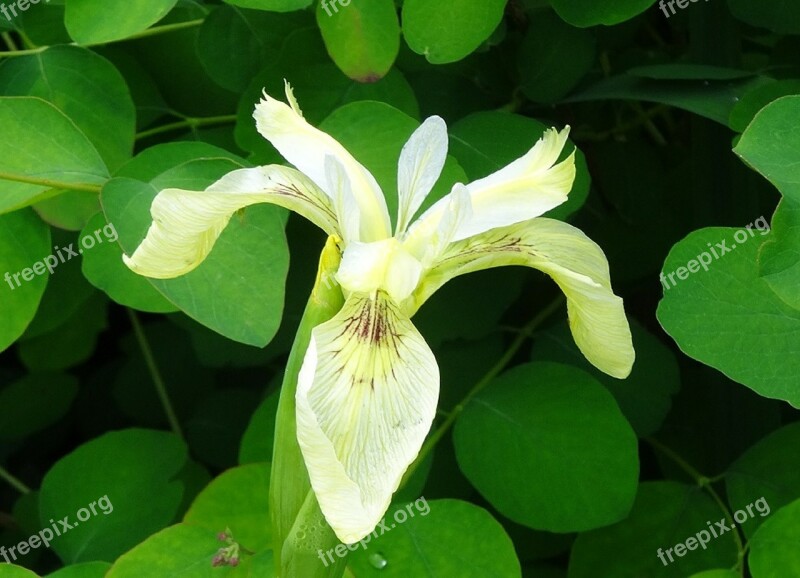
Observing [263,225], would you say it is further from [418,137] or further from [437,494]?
[437,494]

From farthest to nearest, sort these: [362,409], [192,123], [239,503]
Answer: [192,123], [239,503], [362,409]

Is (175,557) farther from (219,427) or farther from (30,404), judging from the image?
(30,404)

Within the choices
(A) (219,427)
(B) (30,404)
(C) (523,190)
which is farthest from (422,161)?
(B) (30,404)

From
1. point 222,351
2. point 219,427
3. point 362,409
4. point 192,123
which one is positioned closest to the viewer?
point 362,409

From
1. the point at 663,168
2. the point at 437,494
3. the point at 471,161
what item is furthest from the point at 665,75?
the point at 437,494

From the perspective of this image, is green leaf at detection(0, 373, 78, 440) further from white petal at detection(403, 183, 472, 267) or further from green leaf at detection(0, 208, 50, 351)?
white petal at detection(403, 183, 472, 267)

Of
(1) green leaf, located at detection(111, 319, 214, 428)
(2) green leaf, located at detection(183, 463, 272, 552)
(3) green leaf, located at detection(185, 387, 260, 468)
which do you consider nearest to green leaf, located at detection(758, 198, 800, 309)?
(2) green leaf, located at detection(183, 463, 272, 552)
